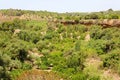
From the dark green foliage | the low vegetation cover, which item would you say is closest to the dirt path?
the low vegetation cover

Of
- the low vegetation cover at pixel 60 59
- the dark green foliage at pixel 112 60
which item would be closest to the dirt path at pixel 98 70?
the low vegetation cover at pixel 60 59

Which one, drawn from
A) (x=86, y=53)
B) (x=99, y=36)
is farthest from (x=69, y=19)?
(x=86, y=53)

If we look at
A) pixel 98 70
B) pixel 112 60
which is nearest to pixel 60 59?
pixel 98 70

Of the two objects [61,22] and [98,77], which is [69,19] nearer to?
[61,22]

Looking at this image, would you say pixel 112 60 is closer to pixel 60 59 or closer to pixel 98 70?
pixel 98 70

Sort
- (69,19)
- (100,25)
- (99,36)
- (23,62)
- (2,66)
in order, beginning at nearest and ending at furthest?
(2,66) < (23,62) < (99,36) < (100,25) < (69,19)

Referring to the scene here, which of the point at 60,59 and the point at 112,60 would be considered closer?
the point at 112,60

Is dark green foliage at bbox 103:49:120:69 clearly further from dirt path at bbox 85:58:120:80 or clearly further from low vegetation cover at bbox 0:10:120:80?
dirt path at bbox 85:58:120:80

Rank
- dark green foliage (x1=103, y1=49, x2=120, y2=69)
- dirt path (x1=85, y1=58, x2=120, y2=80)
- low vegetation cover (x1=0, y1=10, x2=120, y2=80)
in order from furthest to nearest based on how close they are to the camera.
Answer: dark green foliage (x1=103, y1=49, x2=120, y2=69) → dirt path (x1=85, y1=58, x2=120, y2=80) → low vegetation cover (x1=0, y1=10, x2=120, y2=80)

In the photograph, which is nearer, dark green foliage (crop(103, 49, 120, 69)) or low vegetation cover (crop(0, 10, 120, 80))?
low vegetation cover (crop(0, 10, 120, 80))

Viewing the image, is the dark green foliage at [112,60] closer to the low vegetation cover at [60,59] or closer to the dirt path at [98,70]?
the low vegetation cover at [60,59]

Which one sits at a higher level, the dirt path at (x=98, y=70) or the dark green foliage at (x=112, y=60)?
the dark green foliage at (x=112, y=60)

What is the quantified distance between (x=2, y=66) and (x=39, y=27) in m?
37.9

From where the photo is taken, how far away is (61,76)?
27.7m
